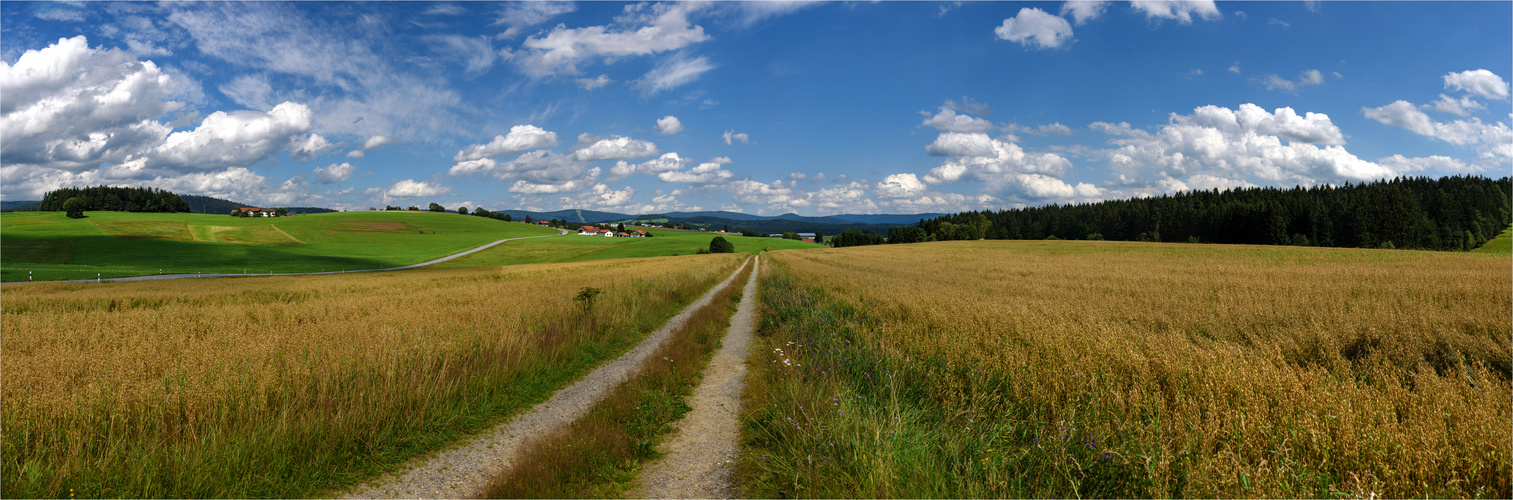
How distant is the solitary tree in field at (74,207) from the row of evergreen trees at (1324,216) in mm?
194406

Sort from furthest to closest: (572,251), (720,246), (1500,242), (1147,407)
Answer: (720,246), (572,251), (1500,242), (1147,407)

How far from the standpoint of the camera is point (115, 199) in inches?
4525

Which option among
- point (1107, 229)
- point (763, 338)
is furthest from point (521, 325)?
point (1107, 229)

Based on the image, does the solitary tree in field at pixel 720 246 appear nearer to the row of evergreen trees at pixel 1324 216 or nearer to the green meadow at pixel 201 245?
the green meadow at pixel 201 245

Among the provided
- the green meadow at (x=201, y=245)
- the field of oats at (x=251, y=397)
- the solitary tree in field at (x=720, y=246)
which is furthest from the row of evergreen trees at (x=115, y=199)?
the field of oats at (x=251, y=397)

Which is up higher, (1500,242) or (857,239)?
(1500,242)

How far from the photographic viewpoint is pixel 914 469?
442 centimetres

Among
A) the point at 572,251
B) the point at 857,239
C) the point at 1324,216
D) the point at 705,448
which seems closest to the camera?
the point at 705,448

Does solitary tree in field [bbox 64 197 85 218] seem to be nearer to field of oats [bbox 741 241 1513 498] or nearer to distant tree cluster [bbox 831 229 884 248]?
field of oats [bbox 741 241 1513 498]

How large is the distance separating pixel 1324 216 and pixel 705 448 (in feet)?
385

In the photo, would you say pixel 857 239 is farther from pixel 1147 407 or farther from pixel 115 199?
pixel 115 199

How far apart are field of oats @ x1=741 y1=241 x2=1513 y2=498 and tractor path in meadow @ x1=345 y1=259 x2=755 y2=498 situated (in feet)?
9.05

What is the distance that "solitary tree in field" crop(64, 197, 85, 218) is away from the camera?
9094 cm

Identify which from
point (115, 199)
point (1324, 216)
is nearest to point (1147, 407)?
point (1324, 216)
